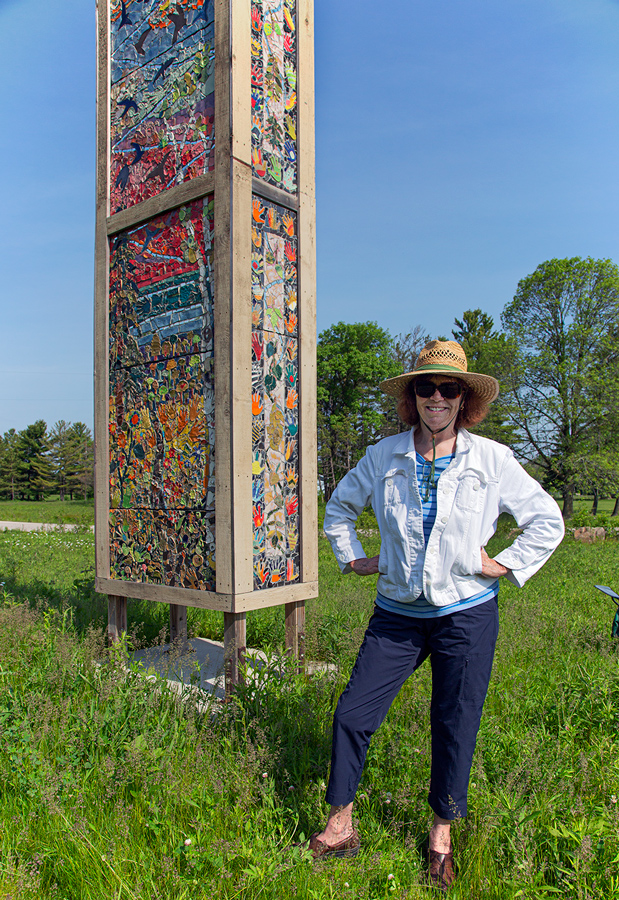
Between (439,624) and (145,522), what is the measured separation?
2.87 m

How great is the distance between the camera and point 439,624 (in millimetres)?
2613

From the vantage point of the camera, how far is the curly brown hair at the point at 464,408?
299 centimetres

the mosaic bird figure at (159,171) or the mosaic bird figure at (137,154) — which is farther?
the mosaic bird figure at (137,154)

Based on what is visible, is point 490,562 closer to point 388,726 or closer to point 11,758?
point 388,726

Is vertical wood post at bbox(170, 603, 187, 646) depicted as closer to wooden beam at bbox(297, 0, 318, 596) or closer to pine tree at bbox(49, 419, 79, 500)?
wooden beam at bbox(297, 0, 318, 596)

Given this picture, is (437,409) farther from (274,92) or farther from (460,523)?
(274,92)

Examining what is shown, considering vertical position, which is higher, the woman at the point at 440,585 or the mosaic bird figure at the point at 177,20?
the mosaic bird figure at the point at 177,20

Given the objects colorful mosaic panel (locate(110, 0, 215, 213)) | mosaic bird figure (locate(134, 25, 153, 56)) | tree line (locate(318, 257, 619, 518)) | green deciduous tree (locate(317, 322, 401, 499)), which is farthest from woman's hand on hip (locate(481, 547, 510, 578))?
green deciduous tree (locate(317, 322, 401, 499))

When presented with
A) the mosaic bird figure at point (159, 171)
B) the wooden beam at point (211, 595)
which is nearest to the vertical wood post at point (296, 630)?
the wooden beam at point (211, 595)

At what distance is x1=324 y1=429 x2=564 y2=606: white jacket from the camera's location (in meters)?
2.57

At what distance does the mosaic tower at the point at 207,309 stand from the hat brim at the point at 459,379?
144 centimetres

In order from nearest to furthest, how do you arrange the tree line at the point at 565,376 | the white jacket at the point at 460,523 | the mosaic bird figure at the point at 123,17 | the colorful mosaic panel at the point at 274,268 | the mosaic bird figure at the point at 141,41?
the white jacket at the point at 460,523
the colorful mosaic panel at the point at 274,268
the mosaic bird figure at the point at 141,41
the mosaic bird figure at the point at 123,17
the tree line at the point at 565,376

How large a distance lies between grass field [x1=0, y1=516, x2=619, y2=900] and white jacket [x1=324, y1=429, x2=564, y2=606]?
100cm

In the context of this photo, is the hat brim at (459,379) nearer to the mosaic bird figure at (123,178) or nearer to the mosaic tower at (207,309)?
the mosaic tower at (207,309)
